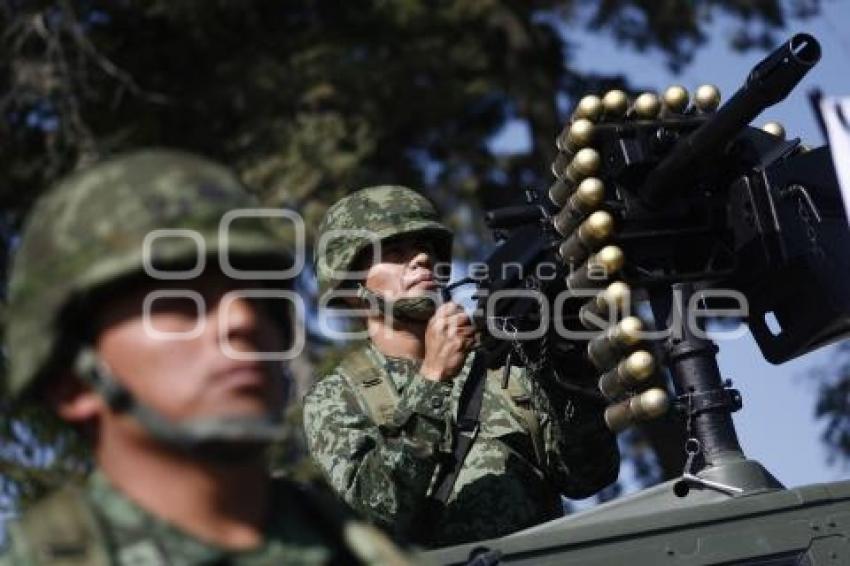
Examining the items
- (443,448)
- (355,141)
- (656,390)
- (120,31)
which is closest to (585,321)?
(656,390)

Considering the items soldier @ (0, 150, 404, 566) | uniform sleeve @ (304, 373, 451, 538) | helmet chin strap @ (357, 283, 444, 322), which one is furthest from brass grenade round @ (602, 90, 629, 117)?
soldier @ (0, 150, 404, 566)

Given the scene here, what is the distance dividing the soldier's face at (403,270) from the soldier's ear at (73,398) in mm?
3179

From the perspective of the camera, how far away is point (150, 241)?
3.06 metres

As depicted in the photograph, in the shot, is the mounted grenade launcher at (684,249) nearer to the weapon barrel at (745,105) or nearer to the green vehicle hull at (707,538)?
the weapon barrel at (745,105)

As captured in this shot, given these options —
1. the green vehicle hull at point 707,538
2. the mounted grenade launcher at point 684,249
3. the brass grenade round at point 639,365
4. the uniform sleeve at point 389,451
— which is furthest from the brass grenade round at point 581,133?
the green vehicle hull at point 707,538

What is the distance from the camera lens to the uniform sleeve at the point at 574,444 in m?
6.14

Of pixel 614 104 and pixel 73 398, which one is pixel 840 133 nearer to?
pixel 614 104

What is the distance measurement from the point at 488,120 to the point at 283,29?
1.86 metres

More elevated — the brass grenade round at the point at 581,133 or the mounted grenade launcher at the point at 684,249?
the brass grenade round at the point at 581,133

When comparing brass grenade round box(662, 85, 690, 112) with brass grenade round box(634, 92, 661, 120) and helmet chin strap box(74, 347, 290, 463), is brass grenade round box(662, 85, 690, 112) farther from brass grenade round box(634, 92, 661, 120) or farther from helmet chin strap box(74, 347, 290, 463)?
helmet chin strap box(74, 347, 290, 463)

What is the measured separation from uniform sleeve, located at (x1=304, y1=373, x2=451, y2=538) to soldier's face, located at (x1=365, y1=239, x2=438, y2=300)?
49 cm

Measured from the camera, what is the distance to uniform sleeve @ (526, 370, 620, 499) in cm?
614

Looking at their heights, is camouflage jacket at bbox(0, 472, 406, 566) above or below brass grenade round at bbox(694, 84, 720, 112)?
below

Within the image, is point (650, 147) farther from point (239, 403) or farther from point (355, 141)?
point (355, 141)
